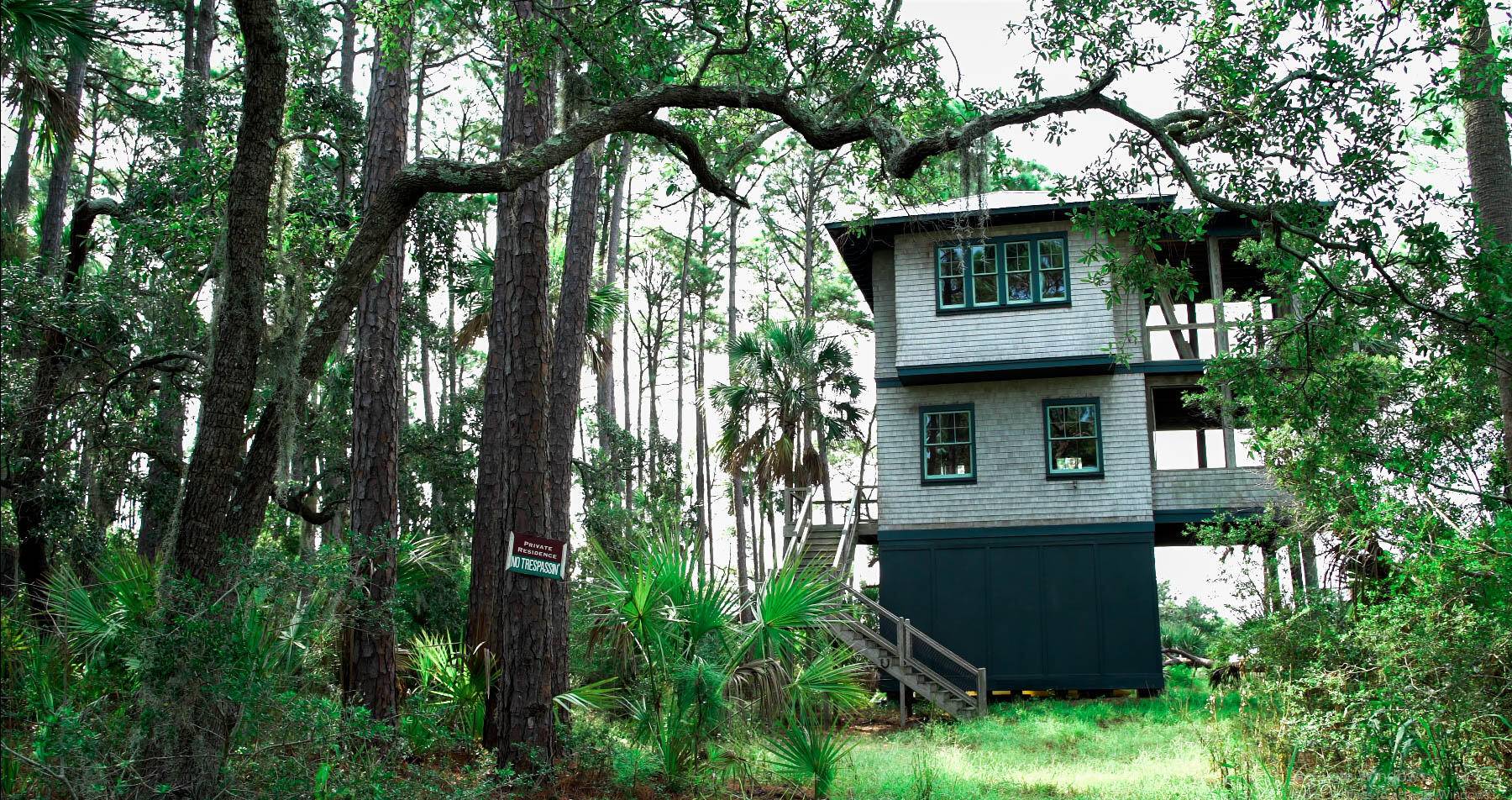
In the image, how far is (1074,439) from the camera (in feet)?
64.1

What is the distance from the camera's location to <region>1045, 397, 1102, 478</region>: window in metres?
19.4

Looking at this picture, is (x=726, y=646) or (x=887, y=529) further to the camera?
(x=887, y=529)

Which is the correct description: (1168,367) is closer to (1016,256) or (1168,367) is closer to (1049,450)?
(1049,450)

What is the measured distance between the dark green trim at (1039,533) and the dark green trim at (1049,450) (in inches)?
32.4

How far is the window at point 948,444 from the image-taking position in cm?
1991

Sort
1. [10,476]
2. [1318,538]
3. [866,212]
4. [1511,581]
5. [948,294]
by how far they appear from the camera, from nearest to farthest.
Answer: [1511,581]
[866,212]
[10,476]
[1318,538]
[948,294]

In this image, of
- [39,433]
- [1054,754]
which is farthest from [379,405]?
[1054,754]

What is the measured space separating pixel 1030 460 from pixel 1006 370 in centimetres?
164

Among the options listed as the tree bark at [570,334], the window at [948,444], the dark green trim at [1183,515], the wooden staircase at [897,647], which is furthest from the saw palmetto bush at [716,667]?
the dark green trim at [1183,515]

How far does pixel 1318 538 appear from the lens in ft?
44.5

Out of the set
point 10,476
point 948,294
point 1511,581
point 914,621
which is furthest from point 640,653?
point 948,294

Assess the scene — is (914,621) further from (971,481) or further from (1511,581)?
(1511,581)

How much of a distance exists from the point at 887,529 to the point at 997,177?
11206 millimetres

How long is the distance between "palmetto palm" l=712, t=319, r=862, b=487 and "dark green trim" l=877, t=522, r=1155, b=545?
127 inches
